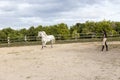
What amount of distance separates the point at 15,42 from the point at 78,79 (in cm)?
2744

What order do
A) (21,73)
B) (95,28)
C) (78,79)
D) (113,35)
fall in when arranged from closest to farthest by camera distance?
(78,79), (21,73), (113,35), (95,28)

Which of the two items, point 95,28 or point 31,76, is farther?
point 95,28

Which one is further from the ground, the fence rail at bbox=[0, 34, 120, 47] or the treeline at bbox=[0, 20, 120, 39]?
the treeline at bbox=[0, 20, 120, 39]

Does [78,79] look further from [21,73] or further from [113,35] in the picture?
[113,35]

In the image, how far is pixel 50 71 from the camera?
13.4 meters

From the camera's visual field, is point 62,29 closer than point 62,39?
No

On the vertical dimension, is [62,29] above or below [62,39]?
A: above

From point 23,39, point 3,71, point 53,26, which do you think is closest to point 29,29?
point 53,26

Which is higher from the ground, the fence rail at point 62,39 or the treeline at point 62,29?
the treeline at point 62,29

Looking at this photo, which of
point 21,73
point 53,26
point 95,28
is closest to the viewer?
point 21,73

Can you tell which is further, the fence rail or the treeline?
the treeline

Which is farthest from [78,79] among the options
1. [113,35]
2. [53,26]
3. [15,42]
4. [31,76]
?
[53,26]

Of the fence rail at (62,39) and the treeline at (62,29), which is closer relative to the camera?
the fence rail at (62,39)

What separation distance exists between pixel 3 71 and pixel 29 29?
148 ft
